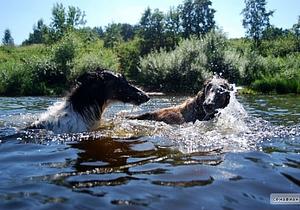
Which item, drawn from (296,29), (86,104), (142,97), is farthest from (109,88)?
(296,29)

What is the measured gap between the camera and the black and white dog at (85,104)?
891 cm

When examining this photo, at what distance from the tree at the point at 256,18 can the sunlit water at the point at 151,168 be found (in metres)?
65.7

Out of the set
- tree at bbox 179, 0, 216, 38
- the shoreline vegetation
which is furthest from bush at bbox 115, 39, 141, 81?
tree at bbox 179, 0, 216, 38

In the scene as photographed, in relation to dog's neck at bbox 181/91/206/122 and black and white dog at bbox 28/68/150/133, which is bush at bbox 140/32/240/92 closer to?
dog's neck at bbox 181/91/206/122

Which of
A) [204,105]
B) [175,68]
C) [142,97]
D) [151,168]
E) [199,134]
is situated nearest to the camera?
[151,168]

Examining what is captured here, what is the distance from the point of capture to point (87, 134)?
892 cm

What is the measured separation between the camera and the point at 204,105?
1004 cm

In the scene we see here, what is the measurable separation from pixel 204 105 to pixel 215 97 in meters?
0.35

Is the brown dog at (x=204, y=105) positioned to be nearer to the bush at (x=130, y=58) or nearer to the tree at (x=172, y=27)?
the bush at (x=130, y=58)

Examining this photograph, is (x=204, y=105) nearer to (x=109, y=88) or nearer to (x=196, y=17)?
(x=109, y=88)

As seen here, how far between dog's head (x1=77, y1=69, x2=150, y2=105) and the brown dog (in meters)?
1.36

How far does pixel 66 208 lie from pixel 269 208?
2.07 m

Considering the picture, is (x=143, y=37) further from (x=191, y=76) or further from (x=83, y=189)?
(x=83, y=189)

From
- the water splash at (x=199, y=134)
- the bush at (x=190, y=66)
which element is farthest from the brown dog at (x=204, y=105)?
the bush at (x=190, y=66)
